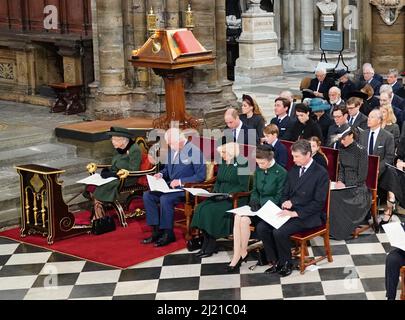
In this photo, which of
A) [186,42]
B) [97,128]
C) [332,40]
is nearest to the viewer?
[186,42]

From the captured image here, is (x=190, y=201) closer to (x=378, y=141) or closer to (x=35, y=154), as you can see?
(x=378, y=141)

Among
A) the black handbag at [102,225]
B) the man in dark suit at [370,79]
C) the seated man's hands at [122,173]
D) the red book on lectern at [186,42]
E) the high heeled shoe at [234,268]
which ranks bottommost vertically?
the high heeled shoe at [234,268]

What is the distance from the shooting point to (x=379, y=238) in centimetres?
1024

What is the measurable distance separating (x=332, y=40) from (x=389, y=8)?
4.05 metres

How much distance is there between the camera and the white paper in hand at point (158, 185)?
1023 centimetres

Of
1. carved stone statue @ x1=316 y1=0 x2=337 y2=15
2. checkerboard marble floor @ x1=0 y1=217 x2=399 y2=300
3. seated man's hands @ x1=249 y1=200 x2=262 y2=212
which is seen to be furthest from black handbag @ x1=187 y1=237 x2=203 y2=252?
carved stone statue @ x1=316 y1=0 x2=337 y2=15

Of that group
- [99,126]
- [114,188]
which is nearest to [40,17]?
[99,126]

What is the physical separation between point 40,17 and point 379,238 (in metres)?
8.81

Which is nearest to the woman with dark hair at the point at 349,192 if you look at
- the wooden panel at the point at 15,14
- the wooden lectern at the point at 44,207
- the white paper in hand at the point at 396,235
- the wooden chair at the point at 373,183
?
the wooden chair at the point at 373,183

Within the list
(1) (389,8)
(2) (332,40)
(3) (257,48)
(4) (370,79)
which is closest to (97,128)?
(4) (370,79)

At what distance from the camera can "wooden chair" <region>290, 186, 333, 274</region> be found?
9.05 meters

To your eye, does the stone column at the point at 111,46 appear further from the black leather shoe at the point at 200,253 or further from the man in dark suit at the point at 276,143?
the black leather shoe at the point at 200,253

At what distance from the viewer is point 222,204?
9695 millimetres

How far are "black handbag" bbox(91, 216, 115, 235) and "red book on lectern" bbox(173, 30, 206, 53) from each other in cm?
252
